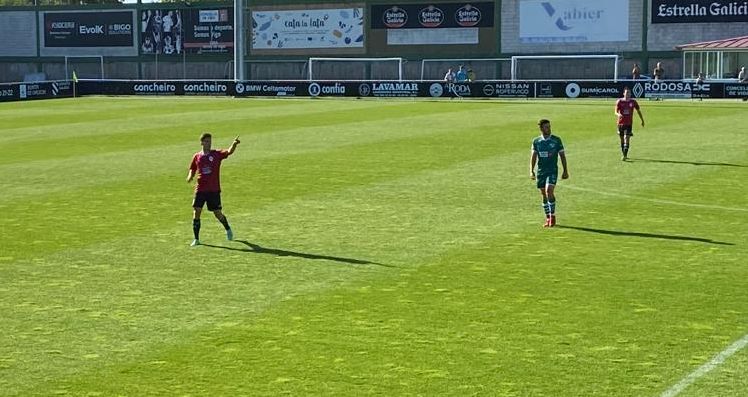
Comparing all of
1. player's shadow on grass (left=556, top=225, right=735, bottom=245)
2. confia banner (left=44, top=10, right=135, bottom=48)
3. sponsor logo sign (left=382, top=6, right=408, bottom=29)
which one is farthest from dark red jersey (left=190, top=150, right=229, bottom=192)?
confia banner (left=44, top=10, right=135, bottom=48)

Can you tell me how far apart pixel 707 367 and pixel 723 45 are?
57984 millimetres

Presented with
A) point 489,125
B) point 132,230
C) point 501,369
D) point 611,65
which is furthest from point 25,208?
point 611,65

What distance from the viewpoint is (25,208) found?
2169cm

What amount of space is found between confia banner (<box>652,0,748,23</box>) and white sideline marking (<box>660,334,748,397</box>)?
6363 cm

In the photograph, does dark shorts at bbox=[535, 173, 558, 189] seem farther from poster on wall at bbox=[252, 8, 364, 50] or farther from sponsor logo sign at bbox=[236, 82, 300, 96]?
poster on wall at bbox=[252, 8, 364, 50]

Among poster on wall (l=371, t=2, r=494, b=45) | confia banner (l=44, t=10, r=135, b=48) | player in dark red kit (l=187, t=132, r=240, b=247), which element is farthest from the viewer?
confia banner (l=44, t=10, r=135, b=48)

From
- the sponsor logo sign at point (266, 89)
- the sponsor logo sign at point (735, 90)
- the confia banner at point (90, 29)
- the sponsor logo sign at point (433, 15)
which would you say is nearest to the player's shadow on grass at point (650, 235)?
the sponsor logo sign at point (735, 90)

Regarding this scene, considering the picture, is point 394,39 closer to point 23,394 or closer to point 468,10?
point 468,10

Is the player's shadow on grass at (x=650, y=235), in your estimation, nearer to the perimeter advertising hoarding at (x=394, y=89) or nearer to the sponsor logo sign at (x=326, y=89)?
the perimeter advertising hoarding at (x=394, y=89)

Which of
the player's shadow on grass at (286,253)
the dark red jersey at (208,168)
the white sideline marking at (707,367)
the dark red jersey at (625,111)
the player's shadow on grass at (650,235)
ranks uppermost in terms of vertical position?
the dark red jersey at (625,111)

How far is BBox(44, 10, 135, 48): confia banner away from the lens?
298 ft

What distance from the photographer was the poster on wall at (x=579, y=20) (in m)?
74.7

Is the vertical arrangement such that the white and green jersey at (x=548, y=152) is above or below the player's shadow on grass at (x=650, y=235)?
above

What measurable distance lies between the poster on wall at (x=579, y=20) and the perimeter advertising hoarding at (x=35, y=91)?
31.1 metres
